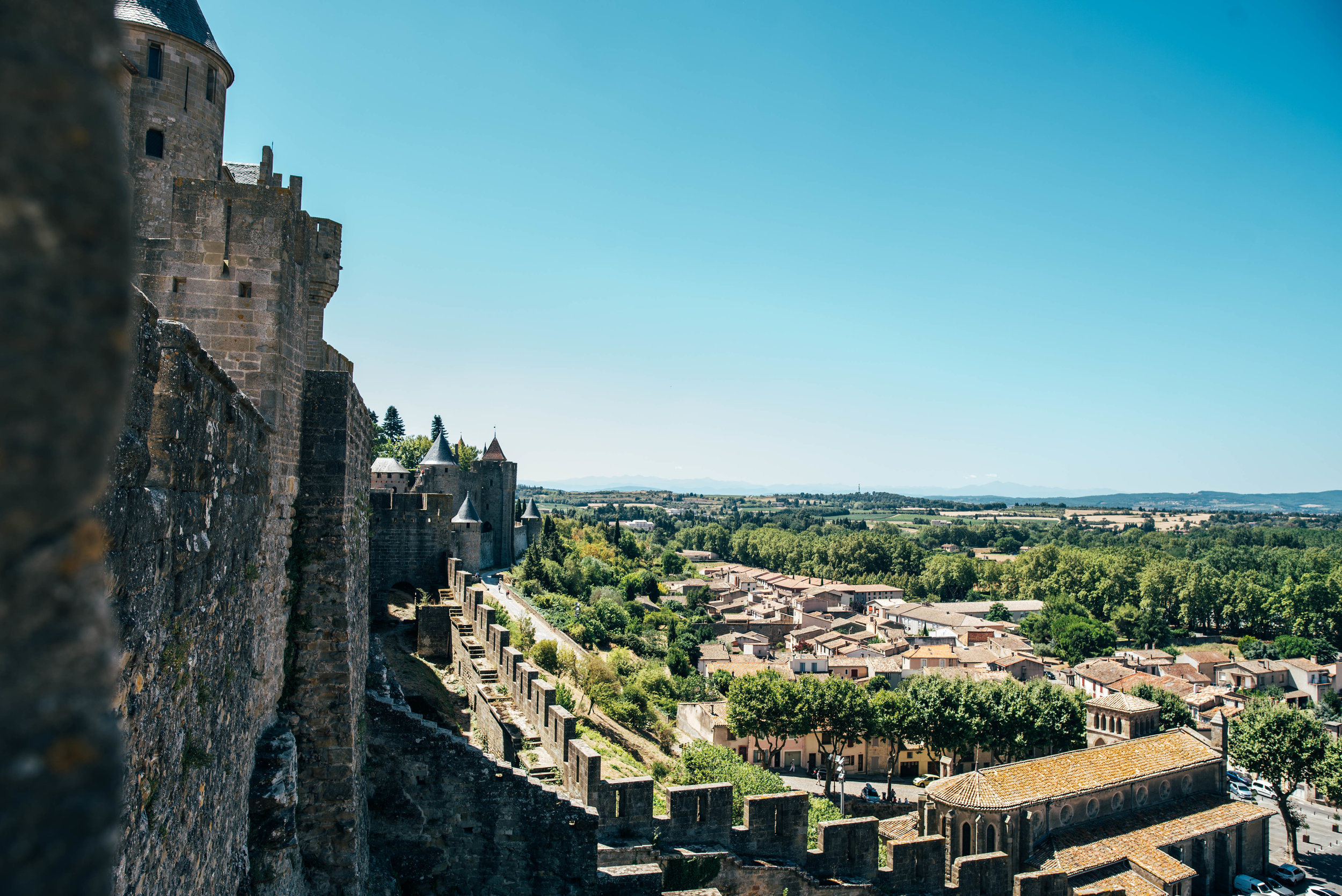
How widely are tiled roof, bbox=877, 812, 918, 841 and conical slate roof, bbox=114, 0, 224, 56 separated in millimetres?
28171

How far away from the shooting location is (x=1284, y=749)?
4012cm

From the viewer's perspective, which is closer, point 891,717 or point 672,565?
point 891,717

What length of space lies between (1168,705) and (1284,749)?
12.3m

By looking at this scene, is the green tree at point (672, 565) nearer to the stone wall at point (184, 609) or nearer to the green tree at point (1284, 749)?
the green tree at point (1284, 749)

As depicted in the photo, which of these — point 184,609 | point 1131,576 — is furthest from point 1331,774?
point 1131,576

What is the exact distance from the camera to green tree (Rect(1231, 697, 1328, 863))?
131 feet

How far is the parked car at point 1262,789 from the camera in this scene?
160ft

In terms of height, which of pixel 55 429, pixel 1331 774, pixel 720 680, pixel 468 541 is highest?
pixel 55 429

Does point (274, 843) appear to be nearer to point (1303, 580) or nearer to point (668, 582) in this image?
point (668, 582)

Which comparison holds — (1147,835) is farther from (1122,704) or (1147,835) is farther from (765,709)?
(765,709)

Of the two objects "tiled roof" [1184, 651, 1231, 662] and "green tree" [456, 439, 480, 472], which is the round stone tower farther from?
"tiled roof" [1184, 651, 1231, 662]

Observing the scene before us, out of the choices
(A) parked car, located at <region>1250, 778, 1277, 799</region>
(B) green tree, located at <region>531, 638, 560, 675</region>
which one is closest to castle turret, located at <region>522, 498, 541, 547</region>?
(B) green tree, located at <region>531, 638, 560, 675</region>

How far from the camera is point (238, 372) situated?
26.1ft

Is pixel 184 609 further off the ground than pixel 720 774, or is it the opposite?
pixel 184 609
